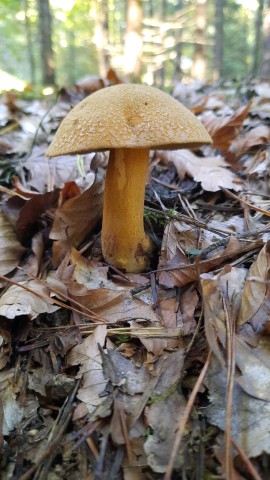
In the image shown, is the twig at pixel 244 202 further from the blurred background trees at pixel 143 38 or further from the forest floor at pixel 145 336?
the blurred background trees at pixel 143 38

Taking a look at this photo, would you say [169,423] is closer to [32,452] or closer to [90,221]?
[32,452]

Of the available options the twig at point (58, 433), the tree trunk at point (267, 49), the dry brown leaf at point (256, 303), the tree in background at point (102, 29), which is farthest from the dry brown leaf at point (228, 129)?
the tree in background at point (102, 29)

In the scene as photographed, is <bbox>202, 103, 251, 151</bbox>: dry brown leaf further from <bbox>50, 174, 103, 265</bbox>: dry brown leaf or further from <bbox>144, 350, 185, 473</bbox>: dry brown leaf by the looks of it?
<bbox>144, 350, 185, 473</bbox>: dry brown leaf

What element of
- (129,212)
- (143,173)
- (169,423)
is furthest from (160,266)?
(169,423)

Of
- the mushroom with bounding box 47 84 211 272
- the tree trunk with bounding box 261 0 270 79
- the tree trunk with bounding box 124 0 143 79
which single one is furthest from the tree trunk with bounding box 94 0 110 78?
the mushroom with bounding box 47 84 211 272

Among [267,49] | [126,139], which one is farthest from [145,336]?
[267,49]

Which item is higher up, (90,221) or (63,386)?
(90,221)
